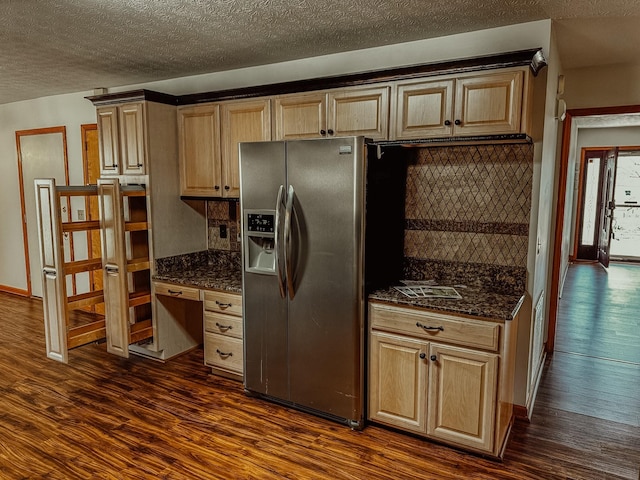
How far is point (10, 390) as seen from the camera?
3.30 metres

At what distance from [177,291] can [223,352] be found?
0.63m

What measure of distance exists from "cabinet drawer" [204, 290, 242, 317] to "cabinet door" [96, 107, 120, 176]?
54.7 inches

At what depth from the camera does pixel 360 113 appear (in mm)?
2916

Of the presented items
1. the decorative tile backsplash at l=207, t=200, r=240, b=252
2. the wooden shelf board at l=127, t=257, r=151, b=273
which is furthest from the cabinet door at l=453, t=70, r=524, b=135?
the wooden shelf board at l=127, t=257, r=151, b=273

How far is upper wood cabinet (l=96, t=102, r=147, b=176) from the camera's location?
358cm

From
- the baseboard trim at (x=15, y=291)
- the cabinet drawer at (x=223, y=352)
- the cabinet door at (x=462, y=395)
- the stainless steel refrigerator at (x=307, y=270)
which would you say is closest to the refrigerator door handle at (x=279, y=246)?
the stainless steel refrigerator at (x=307, y=270)

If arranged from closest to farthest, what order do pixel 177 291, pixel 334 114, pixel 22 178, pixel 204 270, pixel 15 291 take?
pixel 334 114, pixel 177 291, pixel 204 270, pixel 22 178, pixel 15 291

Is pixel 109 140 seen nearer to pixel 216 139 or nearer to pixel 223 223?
pixel 216 139

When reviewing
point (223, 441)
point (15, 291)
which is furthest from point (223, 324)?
point (15, 291)

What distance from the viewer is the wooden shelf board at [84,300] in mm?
3384

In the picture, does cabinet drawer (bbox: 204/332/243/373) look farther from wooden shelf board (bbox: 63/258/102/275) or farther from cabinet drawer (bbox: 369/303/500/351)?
cabinet drawer (bbox: 369/303/500/351)

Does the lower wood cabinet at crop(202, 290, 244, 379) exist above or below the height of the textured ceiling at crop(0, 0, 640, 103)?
below

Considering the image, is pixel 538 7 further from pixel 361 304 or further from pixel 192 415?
pixel 192 415

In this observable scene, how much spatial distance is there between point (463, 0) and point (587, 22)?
2.97 feet
